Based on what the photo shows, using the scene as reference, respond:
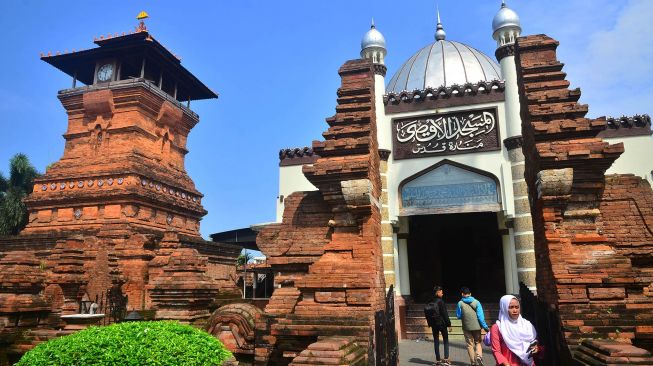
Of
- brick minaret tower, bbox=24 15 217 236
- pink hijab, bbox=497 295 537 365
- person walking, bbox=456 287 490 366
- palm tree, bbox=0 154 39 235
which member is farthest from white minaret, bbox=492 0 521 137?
palm tree, bbox=0 154 39 235

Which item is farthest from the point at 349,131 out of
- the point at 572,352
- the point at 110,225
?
the point at 110,225

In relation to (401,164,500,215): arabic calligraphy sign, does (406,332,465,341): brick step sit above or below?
below

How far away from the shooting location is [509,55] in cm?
1411

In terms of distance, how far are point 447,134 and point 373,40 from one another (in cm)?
483

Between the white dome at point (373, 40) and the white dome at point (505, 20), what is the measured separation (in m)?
3.88

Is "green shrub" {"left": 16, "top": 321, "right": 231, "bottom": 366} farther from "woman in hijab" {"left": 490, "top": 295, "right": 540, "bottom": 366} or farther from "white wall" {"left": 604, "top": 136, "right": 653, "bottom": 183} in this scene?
"white wall" {"left": 604, "top": 136, "right": 653, "bottom": 183}

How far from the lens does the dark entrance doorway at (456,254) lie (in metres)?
16.4

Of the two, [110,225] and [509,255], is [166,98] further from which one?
[509,255]

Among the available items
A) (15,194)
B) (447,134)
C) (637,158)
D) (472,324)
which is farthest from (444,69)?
(15,194)

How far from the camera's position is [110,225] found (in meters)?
14.9

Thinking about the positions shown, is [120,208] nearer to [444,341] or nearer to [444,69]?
[444,341]

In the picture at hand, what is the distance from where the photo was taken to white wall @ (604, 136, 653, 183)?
1407cm

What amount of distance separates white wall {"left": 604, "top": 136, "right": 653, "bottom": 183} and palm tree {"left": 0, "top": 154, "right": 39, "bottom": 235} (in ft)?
91.2

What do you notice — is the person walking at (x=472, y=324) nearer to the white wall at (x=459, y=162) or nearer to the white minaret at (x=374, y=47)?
the white wall at (x=459, y=162)
